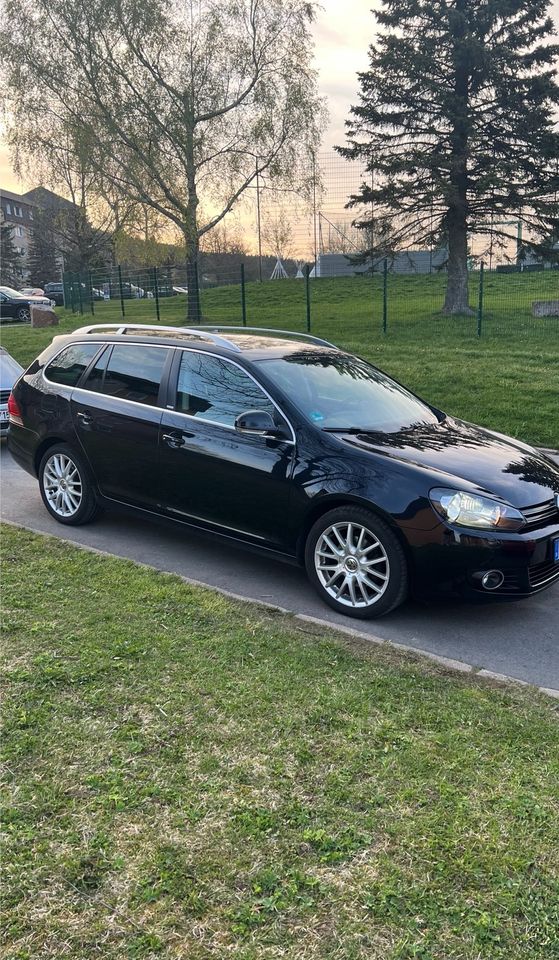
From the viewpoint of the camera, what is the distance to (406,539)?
163 inches

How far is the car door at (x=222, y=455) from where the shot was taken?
466cm

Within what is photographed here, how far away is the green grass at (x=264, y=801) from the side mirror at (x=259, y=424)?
4.47 feet

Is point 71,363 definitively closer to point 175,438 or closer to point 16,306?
point 175,438

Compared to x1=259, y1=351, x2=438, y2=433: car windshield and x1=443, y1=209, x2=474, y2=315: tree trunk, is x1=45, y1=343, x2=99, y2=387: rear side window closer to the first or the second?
x1=259, y1=351, x2=438, y2=433: car windshield

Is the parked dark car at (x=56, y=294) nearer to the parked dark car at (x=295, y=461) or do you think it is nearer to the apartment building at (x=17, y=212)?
the parked dark car at (x=295, y=461)

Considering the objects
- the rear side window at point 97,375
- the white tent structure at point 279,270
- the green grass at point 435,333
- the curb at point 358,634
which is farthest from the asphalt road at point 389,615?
the white tent structure at point 279,270

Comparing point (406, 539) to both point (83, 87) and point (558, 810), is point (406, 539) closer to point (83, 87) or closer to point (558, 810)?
point (558, 810)

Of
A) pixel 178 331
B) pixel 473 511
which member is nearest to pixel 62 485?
pixel 178 331

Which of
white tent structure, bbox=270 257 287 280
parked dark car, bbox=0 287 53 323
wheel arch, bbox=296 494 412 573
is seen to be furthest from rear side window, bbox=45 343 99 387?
white tent structure, bbox=270 257 287 280

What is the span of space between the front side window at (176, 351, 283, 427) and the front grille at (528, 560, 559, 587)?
1774 mm

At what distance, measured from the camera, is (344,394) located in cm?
522

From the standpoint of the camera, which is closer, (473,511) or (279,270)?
(473,511)

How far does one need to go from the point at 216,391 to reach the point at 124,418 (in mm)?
814

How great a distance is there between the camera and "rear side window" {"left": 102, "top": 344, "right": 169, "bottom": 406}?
5426 millimetres
